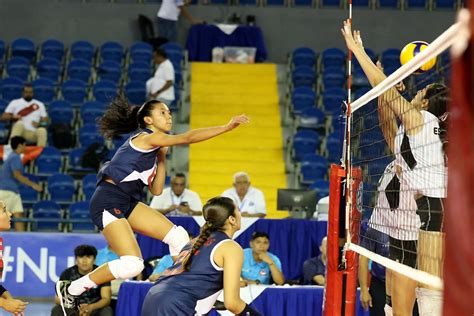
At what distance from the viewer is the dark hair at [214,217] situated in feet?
19.0

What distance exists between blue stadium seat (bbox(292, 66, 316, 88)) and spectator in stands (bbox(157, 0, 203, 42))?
2.47 m

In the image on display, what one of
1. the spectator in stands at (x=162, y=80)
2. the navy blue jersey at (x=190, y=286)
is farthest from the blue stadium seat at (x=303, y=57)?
the navy blue jersey at (x=190, y=286)

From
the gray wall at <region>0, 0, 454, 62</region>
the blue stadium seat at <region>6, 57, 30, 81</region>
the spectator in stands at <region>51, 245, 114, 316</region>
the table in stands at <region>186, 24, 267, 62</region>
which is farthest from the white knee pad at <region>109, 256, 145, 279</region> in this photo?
the gray wall at <region>0, 0, 454, 62</region>

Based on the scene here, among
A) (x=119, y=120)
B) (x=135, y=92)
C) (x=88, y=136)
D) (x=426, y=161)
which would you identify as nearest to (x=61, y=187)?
(x=88, y=136)

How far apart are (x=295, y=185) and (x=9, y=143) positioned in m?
4.84

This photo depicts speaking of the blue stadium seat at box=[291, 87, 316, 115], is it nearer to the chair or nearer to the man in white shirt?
the chair

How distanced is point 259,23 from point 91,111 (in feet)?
17.1

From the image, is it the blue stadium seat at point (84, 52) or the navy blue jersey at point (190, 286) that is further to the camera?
the blue stadium seat at point (84, 52)

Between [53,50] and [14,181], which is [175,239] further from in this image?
[53,50]

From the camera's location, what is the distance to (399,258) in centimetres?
602

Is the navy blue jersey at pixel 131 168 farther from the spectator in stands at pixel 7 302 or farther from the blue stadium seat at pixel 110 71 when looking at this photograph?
the blue stadium seat at pixel 110 71

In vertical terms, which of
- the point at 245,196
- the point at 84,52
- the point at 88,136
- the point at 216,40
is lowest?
the point at 245,196

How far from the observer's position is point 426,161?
5418 millimetres

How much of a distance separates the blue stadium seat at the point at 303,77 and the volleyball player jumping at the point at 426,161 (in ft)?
39.5
